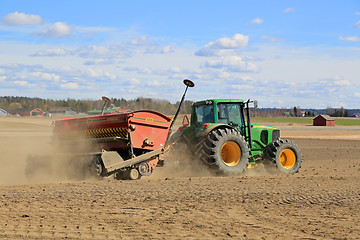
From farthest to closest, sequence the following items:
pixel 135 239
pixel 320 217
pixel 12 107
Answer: pixel 12 107
pixel 320 217
pixel 135 239

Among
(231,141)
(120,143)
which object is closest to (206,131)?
(231,141)

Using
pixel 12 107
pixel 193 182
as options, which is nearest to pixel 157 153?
pixel 193 182

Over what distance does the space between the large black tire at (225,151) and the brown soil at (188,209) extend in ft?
1.49

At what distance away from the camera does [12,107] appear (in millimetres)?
125250

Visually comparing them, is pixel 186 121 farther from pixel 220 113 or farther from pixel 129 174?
pixel 129 174

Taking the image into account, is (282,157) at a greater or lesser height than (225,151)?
lesser

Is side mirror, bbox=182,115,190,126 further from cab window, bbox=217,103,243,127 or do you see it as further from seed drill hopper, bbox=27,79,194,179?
cab window, bbox=217,103,243,127

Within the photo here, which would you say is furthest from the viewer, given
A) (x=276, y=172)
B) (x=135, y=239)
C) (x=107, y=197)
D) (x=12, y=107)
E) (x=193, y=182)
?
(x=12, y=107)

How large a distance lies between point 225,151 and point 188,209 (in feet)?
16.2

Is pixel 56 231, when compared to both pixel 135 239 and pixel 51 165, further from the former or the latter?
pixel 51 165

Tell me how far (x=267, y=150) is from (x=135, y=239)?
8134 mm

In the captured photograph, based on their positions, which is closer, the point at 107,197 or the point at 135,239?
the point at 135,239

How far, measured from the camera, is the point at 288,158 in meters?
14.2

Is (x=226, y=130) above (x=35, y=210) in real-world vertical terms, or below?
above
